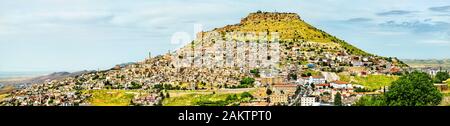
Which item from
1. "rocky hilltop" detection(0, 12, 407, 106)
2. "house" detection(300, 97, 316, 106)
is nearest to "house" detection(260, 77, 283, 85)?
"rocky hilltop" detection(0, 12, 407, 106)

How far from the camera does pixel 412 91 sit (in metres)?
5.47

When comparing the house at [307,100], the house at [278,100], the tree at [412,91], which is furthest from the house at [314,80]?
the house at [278,100]

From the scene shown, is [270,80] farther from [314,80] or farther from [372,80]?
[372,80]

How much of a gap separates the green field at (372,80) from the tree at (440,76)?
73cm

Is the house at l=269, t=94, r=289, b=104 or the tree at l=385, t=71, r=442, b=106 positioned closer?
the house at l=269, t=94, r=289, b=104

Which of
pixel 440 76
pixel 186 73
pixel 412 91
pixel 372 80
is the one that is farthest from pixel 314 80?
pixel 372 80

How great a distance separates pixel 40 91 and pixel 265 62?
7.55ft

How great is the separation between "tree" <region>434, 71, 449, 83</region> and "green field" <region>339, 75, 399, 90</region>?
2.40 ft

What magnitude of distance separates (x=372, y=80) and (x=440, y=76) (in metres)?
1.76

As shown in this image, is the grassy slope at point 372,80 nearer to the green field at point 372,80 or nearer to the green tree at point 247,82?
the green field at point 372,80

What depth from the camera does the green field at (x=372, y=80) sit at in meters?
6.71

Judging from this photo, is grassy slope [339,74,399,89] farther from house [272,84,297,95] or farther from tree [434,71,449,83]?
house [272,84,297,95]

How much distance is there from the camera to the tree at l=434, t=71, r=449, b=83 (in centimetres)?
559
